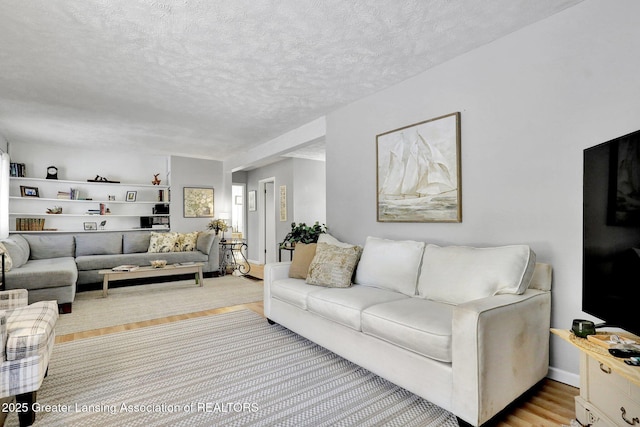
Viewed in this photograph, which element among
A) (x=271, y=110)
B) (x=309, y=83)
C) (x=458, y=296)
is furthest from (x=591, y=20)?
(x=271, y=110)

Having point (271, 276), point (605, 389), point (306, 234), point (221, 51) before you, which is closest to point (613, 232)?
point (605, 389)

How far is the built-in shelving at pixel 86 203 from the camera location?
5.68m

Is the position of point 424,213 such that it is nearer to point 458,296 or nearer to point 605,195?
point 458,296

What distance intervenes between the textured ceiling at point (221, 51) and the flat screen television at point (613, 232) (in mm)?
1200

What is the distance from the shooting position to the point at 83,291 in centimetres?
511

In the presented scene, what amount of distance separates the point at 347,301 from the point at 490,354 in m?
0.98

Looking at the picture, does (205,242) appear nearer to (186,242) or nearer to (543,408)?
(186,242)

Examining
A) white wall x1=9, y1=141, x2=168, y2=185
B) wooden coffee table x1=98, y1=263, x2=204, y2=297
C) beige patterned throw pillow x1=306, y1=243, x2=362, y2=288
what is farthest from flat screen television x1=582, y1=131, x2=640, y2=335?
white wall x1=9, y1=141, x2=168, y2=185

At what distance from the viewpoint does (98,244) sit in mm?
5750

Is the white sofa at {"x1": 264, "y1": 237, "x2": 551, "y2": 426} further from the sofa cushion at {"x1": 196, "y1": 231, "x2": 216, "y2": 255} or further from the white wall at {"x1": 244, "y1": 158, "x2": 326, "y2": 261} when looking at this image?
the white wall at {"x1": 244, "y1": 158, "x2": 326, "y2": 261}

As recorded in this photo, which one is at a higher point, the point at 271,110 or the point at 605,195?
the point at 271,110

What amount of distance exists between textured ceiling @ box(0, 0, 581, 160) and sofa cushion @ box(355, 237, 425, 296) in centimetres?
157

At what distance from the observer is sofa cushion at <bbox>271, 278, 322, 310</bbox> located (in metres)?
2.78

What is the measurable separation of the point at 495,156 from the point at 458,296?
1.11 m
